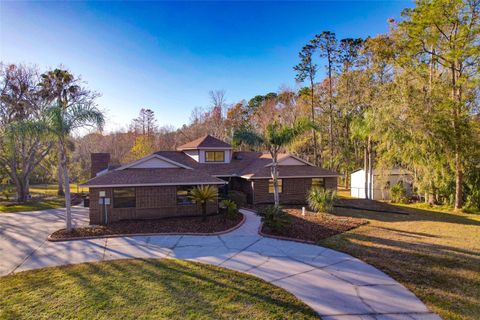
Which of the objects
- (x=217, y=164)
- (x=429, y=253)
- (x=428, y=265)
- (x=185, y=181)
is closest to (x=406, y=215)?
(x=429, y=253)

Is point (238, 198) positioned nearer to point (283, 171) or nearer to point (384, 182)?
point (283, 171)

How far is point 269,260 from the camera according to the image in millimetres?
7855

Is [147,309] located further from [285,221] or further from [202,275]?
[285,221]

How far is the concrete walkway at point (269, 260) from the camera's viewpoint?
5.35 meters

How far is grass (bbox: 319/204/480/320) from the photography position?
18.6 ft

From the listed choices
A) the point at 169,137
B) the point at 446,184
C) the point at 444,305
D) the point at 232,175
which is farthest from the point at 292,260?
the point at 169,137

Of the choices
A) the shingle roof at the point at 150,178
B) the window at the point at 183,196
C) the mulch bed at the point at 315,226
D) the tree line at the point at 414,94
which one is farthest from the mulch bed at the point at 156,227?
the tree line at the point at 414,94

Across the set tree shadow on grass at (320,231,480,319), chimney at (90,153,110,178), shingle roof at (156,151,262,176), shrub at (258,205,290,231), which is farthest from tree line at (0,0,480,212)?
tree shadow on grass at (320,231,480,319)

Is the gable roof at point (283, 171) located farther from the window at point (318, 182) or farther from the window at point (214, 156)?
the window at point (214, 156)

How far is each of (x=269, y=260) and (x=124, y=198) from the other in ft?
30.3

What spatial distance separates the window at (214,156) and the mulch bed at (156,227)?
25.5 ft

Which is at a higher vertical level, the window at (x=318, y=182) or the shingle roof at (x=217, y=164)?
the shingle roof at (x=217, y=164)

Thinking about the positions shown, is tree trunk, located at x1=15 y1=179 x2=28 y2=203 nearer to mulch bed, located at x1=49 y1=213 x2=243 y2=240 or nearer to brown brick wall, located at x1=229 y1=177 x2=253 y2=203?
mulch bed, located at x1=49 y1=213 x2=243 y2=240

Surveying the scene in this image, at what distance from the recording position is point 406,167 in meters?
19.8
